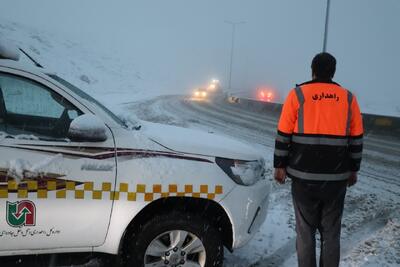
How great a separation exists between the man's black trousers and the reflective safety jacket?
0.08 metres

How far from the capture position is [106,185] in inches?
129

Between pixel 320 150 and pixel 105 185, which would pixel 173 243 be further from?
pixel 320 150

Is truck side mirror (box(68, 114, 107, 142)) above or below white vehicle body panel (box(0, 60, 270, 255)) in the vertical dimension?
above

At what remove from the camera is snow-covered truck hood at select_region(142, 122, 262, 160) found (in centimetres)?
357

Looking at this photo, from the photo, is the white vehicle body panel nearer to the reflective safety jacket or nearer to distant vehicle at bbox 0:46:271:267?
distant vehicle at bbox 0:46:271:267

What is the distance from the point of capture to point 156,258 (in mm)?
3516

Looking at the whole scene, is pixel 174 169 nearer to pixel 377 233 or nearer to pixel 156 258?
pixel 156 258

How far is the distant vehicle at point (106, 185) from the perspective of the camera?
317 cm

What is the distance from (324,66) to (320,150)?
0.64 meters

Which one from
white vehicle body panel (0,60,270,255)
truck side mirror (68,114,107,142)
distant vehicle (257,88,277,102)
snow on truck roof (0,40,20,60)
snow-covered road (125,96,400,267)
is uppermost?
snow on truck roof (0,40,20,60)

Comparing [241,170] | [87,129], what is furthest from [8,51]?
[241,170]

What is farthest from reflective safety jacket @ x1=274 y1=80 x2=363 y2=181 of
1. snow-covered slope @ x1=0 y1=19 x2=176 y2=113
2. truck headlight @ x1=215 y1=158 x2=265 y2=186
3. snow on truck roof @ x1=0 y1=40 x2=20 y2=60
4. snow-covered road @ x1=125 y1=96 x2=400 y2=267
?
snow-covered slope @ x1=0 y1=19 x2=176 y2=113

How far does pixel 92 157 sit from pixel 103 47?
72696 millimetres

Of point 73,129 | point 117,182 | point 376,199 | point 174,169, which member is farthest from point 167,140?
point 376,199
